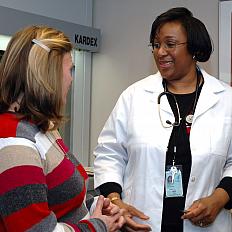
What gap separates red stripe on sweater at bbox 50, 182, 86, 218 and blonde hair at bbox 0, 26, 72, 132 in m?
0.20

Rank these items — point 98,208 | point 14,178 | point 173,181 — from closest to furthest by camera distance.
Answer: point 14,178
point 98,208
point 173,181

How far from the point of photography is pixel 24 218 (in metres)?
1.00

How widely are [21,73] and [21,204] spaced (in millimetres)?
320

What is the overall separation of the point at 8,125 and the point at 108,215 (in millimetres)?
453

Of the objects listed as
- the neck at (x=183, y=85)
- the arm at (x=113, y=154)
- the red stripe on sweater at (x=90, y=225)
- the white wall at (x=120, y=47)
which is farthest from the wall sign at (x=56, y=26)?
the red stripe on sweater at (x=90, y=225)

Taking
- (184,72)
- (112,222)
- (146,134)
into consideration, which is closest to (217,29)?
(184,72)

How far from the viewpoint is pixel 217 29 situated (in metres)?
2.59

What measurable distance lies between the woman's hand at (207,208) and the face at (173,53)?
50 cm

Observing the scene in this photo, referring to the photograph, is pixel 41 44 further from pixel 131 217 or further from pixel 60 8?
pixel 60 8

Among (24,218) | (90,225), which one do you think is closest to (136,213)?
(90,225)

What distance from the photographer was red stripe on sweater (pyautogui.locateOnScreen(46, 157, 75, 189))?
3.58ft

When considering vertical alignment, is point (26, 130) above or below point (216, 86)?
below

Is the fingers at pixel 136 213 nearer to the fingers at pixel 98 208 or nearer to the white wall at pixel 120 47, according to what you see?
the fingers at pixel 98 208

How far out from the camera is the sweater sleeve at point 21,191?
999mm
